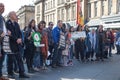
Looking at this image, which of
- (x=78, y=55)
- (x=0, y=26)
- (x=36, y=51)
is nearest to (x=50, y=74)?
(x=36, y=51)

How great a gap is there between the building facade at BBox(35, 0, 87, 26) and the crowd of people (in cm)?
3976

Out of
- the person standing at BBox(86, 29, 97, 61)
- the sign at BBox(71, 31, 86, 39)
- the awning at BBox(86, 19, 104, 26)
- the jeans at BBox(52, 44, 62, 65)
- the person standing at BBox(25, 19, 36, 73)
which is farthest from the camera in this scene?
the awning at BBox(86, 19, 104, 26)

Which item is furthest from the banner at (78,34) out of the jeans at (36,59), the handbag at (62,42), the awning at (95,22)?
the awning at (95,22)

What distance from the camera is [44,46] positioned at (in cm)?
1341

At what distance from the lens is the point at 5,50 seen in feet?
35.3

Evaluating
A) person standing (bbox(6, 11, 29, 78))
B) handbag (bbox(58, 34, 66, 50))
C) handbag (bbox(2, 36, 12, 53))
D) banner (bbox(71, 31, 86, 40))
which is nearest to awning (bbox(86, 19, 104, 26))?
banner (bbox(71, 31, 86, 40))

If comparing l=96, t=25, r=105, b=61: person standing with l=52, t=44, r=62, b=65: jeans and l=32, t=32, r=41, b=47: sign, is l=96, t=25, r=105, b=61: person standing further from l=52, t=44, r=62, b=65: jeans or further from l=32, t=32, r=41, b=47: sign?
l=32, t=32, r=41, b=47: sign

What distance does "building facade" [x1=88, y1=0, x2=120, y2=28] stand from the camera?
47.9 m

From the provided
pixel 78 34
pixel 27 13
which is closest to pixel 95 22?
pixel 78 34

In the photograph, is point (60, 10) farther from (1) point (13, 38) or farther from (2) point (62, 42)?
(1) point (13, 38)

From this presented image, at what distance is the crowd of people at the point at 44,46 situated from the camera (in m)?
10.8

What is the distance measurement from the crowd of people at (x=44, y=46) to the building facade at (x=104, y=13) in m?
27.3

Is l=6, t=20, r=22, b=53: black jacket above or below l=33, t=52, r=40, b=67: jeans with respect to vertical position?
above

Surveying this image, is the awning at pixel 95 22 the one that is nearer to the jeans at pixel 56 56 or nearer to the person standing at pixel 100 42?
the person standing at pixel 100 42
